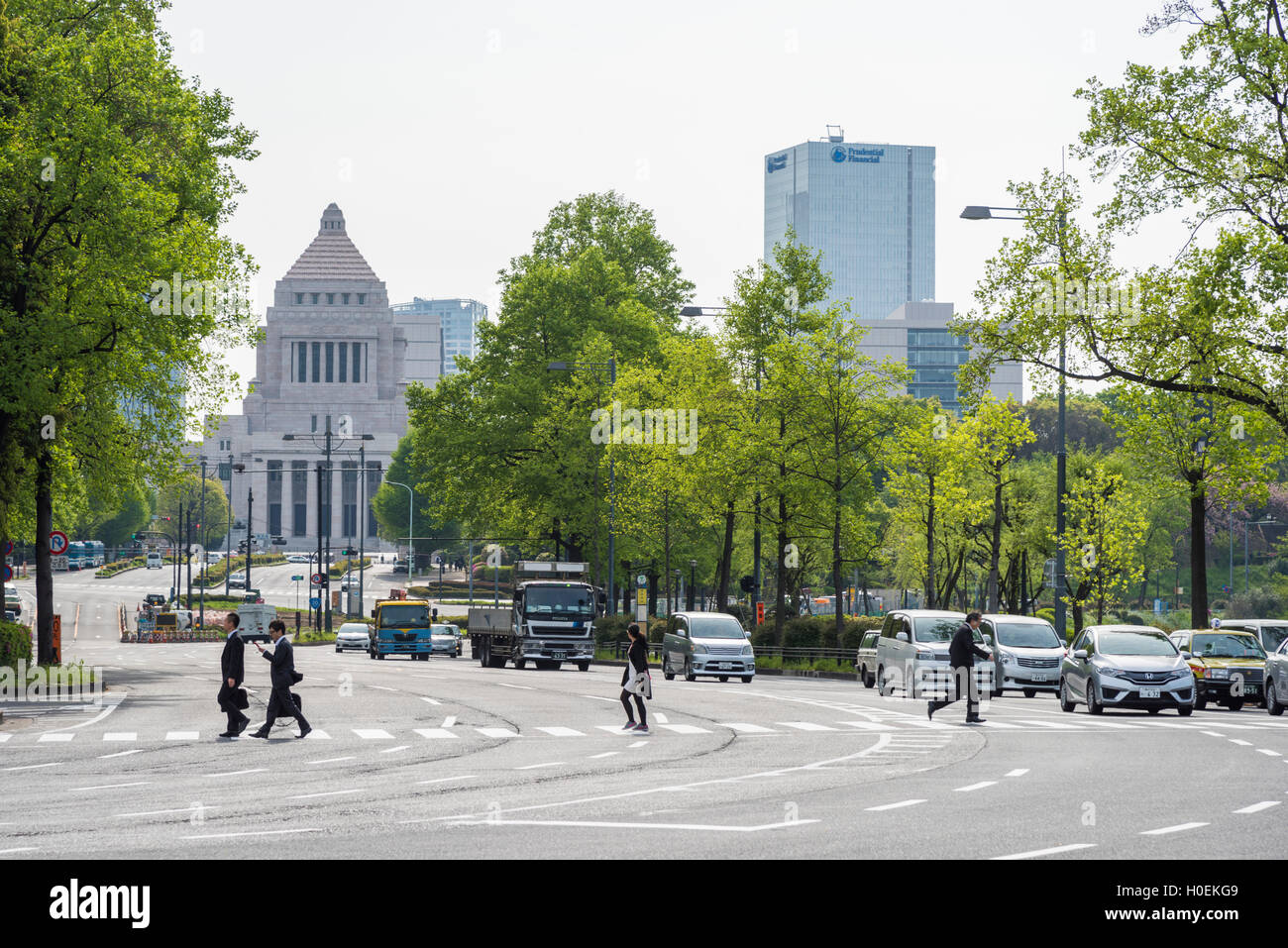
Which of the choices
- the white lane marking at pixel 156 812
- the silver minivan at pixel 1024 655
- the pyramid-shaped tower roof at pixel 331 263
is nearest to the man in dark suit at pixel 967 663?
the silver minivan at pixel 1024 655

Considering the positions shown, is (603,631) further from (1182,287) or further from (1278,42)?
(1278,42)

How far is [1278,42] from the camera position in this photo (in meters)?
30.7

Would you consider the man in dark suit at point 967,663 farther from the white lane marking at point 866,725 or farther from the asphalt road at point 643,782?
the white lane marking at point 866,725

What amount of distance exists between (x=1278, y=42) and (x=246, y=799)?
24.9 meters

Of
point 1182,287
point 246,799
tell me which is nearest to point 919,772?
point 246,799

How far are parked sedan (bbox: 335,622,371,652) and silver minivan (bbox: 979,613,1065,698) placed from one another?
1941 inches

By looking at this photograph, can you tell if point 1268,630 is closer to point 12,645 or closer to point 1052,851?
point 12,645

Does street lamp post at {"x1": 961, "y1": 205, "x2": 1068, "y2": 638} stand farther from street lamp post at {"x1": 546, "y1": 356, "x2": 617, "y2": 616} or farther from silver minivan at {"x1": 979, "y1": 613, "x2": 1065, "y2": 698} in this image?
street lamp post at {"x1": 546, "y1": 356, "x2": 617, "y2": 616}

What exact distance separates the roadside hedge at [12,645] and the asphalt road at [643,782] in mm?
2671

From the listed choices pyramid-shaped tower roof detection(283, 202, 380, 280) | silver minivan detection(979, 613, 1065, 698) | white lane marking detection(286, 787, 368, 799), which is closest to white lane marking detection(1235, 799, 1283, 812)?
white lane marking detection(286, 787, 368, 799)

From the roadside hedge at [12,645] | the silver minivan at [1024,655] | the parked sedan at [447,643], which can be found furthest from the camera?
the parked sedan at [447,643]

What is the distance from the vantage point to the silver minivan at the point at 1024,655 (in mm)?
36312

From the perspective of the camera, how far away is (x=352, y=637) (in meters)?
81.7

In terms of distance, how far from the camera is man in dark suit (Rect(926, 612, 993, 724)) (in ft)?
81.9
